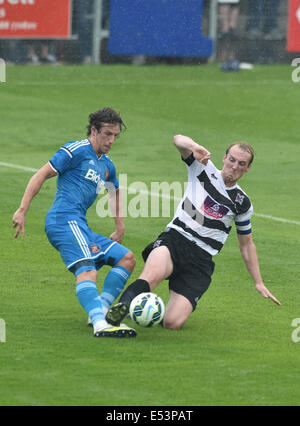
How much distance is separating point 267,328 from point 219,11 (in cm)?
1871

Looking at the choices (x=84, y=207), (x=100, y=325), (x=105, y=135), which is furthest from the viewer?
(x=84, y=207)

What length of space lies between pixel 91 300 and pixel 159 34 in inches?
683

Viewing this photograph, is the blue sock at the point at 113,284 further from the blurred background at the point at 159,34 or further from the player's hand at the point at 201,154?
the blurred background at the point at 159,34

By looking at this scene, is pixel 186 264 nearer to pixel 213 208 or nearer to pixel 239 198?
pixel 213 208

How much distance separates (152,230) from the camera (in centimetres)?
1448

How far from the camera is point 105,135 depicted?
9.61 m

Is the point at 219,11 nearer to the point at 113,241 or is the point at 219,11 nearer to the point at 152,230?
the point at 152,230

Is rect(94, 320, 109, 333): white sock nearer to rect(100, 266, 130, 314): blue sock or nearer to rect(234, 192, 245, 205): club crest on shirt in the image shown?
rect(100, 266, 130, 314): blue sock

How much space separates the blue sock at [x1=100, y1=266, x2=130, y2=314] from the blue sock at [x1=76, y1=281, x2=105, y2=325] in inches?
18.6

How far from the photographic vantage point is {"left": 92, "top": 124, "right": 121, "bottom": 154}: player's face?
31.4ft
